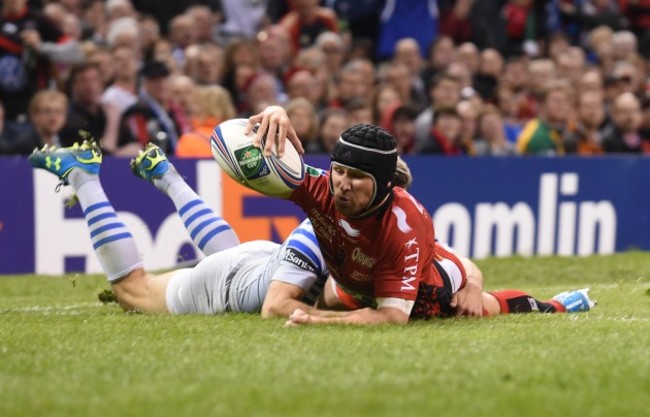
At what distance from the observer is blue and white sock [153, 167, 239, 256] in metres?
8.39

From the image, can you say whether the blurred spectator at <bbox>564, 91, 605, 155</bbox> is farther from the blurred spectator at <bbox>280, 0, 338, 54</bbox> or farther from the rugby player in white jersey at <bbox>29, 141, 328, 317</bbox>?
the rugby player in white jersey at <bbox>29, 141, 328, 317</bbox>

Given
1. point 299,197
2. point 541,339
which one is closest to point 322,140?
point 299,197

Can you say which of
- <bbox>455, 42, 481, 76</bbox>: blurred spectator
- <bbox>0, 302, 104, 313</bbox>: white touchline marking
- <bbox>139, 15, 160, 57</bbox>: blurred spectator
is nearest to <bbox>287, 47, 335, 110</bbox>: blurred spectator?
<bbox>139, 15, 160, 57</bbox>: blurred spectator

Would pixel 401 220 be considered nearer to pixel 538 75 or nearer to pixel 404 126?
pixel 404 126

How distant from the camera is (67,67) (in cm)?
1354

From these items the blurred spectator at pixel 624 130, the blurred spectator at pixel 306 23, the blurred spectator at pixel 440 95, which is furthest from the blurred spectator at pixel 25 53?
the blurred spectator at pixel 624 130

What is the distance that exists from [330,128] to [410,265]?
6.71m

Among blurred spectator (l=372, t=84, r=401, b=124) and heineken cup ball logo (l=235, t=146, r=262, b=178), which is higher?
blurred spectator (l=372, t=84, r=401, b=124)

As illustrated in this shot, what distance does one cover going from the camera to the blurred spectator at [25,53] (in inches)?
500

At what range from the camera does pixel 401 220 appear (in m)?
6.93

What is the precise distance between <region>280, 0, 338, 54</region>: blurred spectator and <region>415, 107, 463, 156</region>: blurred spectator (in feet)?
9.78

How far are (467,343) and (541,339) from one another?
1.41ft

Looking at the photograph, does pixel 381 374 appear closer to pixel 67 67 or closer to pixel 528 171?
pixel 528 171

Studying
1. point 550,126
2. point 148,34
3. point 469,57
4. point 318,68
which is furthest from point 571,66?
point 148,34
